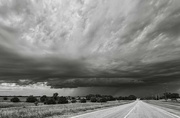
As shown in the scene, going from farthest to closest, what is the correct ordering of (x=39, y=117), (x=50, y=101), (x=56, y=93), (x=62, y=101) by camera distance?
(x=56, y=93), (x=62, y=101), (x=50, y=101), (x=39, y=117)

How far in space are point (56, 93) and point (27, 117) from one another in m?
179

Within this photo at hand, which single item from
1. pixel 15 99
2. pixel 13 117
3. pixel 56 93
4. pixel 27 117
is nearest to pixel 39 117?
pixel 27 117

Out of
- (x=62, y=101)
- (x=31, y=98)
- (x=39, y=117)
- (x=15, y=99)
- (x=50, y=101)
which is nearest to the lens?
(x=39, y=117)

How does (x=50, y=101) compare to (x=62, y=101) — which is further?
(x=62, y=101)

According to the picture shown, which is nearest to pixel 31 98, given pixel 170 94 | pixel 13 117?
pixel 13 117

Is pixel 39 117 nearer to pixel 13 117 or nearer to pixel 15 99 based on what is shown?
pixel 13 117

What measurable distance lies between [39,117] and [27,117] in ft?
4.70

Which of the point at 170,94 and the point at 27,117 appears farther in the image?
the point at 170,94

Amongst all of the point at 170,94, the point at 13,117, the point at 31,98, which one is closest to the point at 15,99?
the point at 31,98

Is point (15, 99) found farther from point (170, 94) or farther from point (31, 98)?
point (170, 94)

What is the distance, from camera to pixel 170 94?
197 m

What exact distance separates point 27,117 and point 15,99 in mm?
134733

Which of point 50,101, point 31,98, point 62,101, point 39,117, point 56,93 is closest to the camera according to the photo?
point 39,117

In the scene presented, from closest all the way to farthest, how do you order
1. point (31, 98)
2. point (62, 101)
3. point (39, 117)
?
point (39, 117) < point (62, 101) < point (31, 98)
